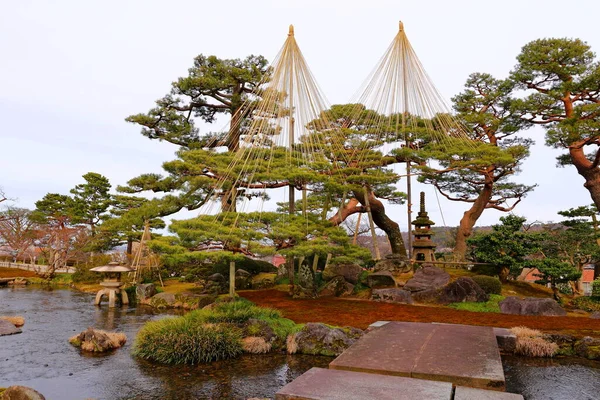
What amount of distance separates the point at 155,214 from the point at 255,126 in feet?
26.3

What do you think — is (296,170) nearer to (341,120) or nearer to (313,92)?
(313,92)

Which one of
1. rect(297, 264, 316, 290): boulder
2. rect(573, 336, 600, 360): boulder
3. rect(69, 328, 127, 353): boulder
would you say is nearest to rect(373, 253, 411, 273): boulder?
rect(297, 264, 316, 290): boulder

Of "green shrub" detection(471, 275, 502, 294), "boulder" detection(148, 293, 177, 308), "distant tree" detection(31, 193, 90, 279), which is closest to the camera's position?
"green shrub" detection(471, 275, 502, 294)

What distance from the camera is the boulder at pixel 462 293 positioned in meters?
12.4

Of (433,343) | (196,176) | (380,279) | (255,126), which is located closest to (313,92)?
(255,126)

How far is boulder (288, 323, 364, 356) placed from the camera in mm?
8039

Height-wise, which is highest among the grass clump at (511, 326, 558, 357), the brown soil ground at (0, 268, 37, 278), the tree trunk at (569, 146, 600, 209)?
the tree trunk at (569, 146, 600, 209)

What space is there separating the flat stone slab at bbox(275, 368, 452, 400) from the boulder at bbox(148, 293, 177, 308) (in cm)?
1241

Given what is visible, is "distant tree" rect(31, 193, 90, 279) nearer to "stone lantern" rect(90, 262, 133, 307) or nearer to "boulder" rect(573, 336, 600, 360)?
"stone lantern" rect(90, 262, 133, 307)

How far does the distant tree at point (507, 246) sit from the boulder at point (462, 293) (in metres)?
2.37

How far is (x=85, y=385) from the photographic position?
628 cm

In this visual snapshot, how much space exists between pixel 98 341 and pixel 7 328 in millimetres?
3738

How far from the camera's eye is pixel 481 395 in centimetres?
353

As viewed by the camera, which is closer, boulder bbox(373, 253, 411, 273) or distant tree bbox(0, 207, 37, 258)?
boulder bbox(373, 253, 411, 273)
